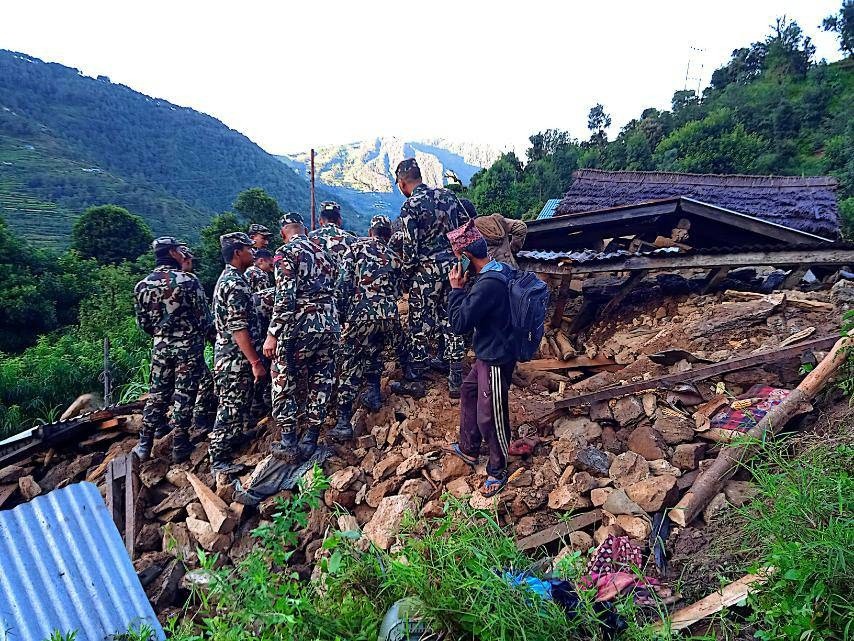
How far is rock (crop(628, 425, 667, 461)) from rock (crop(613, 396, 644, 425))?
152 mm

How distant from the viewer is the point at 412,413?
4.41 metres

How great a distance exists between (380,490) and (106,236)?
93.8 feet

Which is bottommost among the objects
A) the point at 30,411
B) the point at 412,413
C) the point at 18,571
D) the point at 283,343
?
the point at 30,411

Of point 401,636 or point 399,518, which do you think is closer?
point 401,636

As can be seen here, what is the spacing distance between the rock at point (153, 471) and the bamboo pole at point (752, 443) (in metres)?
4.36

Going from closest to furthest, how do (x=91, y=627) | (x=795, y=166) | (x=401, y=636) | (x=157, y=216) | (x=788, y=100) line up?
(x=401, y=636), (x=91, y=627), (x=795, y=166), (x=788, y=100), (x=157, y=216)

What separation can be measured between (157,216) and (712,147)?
4882cm

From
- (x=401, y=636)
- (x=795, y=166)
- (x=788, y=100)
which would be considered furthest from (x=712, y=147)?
(x=401, y=636)

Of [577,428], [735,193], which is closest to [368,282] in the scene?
[577,428]

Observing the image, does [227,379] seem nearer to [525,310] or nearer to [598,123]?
[525,310]

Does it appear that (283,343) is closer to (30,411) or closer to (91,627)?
(91,627)

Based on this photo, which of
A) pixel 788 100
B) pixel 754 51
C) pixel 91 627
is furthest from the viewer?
pixel 754 51

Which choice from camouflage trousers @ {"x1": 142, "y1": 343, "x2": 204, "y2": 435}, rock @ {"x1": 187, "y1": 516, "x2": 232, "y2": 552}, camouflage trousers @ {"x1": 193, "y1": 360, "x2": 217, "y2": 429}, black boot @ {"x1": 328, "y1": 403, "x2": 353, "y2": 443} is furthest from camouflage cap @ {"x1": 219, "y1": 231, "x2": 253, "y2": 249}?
rock @ {"x1": 187, "y1": 516, "x2": 232, "y2": 552}

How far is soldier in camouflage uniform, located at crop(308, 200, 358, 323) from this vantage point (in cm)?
433
